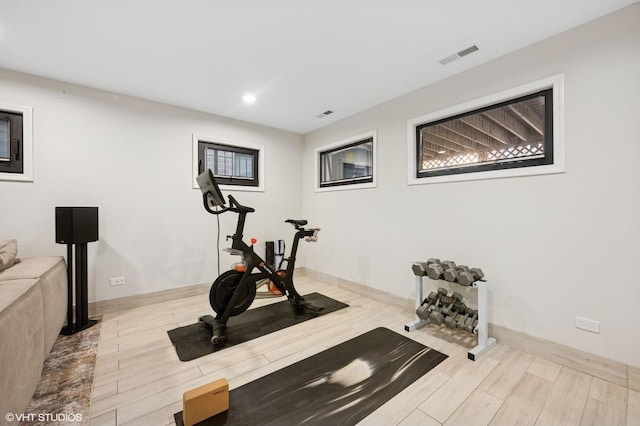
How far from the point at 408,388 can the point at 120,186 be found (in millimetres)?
3671

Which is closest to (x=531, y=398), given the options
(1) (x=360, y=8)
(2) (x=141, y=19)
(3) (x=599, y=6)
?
(3) (x=599, y=6)

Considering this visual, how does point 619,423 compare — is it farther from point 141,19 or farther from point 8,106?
point 8,106

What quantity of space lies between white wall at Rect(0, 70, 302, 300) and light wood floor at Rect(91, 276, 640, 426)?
88 centimetres

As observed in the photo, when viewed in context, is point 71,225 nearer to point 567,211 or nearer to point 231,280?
point 231,280

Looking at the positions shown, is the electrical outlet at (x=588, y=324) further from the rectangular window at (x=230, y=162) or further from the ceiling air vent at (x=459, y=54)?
the rectangular window at (x=230, y=162)

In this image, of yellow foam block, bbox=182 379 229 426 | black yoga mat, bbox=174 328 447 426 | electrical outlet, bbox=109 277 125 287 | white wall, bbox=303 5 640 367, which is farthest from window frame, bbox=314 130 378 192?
electrical outlet, bbox=109 277 125 287

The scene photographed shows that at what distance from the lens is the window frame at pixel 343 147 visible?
12.0 ft

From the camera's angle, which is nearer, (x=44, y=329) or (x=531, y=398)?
(x=531, y=398)

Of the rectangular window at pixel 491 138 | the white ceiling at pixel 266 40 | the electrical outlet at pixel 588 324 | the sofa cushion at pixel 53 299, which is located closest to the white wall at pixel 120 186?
the white ceiling at pixel 266 40

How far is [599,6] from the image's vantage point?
6.14 feet

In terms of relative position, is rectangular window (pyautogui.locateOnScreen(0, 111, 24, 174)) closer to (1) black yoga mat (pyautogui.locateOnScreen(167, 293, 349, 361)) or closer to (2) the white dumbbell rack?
(1) black yoga mat (pyautogui.locateOnScreen(167, 293, 349, 361))

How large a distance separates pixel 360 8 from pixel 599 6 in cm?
169

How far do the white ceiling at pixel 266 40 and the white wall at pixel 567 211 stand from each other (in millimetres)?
206

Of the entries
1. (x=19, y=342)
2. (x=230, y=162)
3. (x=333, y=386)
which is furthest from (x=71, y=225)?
(x=333, y=386)
